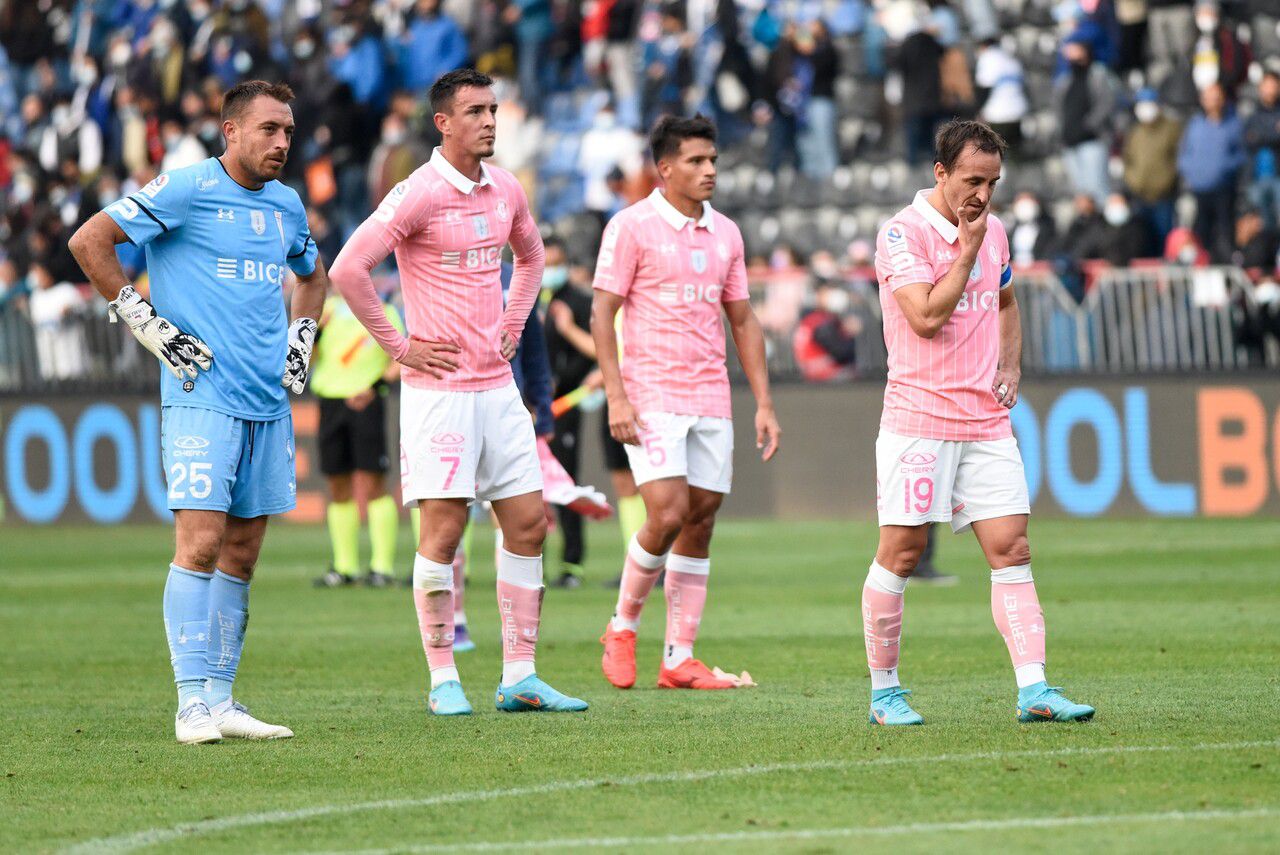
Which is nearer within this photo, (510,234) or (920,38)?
(510,234)

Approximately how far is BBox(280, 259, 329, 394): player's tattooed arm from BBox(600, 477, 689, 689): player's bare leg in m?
1.74

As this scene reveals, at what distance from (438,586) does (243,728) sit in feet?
3.45

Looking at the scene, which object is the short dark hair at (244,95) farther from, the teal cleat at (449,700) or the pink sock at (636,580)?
the pink sock at (636,580)

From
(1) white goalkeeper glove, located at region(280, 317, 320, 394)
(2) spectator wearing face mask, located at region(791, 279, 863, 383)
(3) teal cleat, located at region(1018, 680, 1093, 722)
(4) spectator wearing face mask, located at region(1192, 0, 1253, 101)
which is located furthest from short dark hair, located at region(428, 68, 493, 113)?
(4) spectator wearing face mask, located at region(1192, 0, 1253, 101)

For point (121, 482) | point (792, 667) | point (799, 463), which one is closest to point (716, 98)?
point (799, 463)

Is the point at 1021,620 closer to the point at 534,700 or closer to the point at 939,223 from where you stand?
the point at 939,223

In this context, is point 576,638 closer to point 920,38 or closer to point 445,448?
point 445,448

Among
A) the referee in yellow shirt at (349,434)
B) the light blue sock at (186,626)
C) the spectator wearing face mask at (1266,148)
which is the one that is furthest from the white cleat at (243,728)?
the spectator wearing face mask at (1266,148)

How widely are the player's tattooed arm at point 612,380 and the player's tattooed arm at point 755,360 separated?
0.55 meters

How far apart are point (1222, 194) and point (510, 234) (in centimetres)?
1403

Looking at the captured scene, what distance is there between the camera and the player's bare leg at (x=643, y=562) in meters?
9.52

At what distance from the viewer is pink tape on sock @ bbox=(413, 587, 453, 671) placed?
8.77 metres

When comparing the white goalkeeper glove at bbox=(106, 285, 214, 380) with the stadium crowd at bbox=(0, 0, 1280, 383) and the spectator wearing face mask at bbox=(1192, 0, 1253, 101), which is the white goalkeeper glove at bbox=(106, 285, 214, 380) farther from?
the spectator wearing face mask at bbox=(1192, 0, 1253, 101)

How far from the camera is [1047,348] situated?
2088cm
